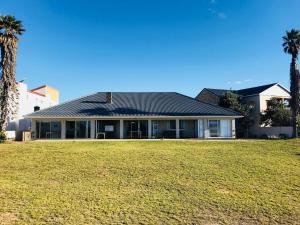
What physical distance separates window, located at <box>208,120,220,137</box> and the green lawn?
1524 centimetres

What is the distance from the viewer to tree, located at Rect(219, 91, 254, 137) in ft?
139

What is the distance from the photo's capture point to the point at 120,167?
1625cm

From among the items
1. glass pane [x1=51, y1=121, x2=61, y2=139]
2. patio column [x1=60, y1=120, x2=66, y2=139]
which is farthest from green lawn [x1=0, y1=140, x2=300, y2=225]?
glass pane [x1=51, y1=121, x2=61, y2=139]

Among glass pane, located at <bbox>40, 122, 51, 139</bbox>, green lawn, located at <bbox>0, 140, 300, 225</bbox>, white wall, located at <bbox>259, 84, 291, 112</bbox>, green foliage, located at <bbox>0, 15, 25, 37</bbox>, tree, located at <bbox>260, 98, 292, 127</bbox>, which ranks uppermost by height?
green foliage, located at <bbox>0, 15, 25, 37</bbox>

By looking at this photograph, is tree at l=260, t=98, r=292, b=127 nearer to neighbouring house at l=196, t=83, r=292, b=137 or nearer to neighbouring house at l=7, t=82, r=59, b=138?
neighbouring house at l=196, t=83, r=292, b=137

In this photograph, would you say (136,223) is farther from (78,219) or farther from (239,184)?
(239,184)

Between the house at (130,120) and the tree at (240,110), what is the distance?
5915mm

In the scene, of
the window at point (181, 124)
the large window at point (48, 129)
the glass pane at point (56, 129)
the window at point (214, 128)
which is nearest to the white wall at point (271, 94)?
the window at point (214, 128)

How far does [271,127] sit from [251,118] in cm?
306

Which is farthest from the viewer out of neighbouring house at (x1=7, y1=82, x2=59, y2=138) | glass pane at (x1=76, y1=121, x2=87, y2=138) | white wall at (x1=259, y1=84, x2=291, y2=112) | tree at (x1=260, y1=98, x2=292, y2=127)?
white wall at (x1=259, y1=84, x2=291, y2=112)

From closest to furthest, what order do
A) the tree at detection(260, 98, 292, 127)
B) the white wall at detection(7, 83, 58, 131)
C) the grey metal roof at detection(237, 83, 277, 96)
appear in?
the white wall at detection(7, 83, 58, 131) < the tree at detection(260, 98, 292, 127) < the grey metal roof at detection(237, 83, 277, 96)

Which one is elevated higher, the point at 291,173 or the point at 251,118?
the point at 251,118

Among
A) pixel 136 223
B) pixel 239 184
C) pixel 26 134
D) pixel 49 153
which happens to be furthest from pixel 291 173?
pixel 26 134

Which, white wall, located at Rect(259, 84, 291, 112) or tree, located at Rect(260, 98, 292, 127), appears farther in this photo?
white wall, located at Rect(259, 84, 291, 112)
